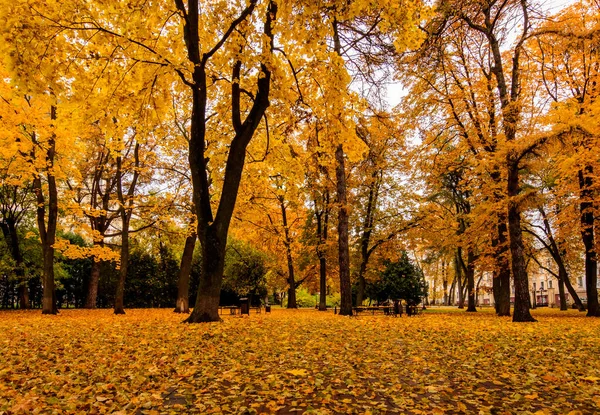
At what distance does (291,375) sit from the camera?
4.68 metres

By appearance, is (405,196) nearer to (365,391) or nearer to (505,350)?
(505,350)

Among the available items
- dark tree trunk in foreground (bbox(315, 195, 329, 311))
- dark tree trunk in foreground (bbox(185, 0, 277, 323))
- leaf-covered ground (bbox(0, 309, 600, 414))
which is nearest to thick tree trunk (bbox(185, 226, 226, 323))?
dark tree trunk in foreground (bbox(185, 0, 277, 323))

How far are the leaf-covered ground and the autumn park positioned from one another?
0.04 m

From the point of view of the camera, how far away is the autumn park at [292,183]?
172 inches

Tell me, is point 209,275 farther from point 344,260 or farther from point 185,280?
point 185,280

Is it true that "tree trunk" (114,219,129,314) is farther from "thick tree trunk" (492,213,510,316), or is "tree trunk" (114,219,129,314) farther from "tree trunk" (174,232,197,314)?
"thick tree trunk" (492,213,510,316)

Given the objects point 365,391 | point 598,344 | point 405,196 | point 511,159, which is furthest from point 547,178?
point 365,391

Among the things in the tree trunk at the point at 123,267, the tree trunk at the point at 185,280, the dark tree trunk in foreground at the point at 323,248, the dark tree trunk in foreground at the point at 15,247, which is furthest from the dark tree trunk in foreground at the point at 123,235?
the dark tree trunk in foreground at the point at 323,248

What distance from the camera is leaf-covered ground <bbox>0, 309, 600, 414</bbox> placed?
140 inches

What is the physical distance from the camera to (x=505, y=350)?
6645mm

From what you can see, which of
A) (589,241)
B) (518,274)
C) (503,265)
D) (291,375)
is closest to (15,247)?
(291,375)

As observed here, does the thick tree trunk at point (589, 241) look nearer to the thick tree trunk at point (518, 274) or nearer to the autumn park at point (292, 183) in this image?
the autumn park at point (292, 183)

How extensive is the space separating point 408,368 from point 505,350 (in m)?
2.44

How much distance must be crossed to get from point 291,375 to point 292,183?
8.69 m
